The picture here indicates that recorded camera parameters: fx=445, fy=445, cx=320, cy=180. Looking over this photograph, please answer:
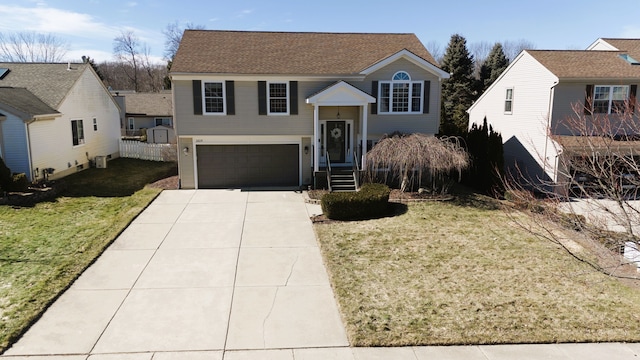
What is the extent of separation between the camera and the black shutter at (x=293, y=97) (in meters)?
20.4

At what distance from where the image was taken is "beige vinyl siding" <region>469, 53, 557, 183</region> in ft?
69.1

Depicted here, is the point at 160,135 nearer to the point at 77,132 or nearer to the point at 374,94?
the point at 77,132

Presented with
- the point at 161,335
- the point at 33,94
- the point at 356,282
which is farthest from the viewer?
the point at 33,94

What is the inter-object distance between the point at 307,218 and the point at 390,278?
19.2 feet

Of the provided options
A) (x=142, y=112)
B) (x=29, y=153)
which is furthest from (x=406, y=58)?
(x=142, y=112)

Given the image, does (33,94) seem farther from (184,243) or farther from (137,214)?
(184,243)

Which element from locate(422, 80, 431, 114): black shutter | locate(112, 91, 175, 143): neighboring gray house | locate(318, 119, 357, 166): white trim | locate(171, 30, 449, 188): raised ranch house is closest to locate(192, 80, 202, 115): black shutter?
locate(171, 30, 449, 188): raised ranch house

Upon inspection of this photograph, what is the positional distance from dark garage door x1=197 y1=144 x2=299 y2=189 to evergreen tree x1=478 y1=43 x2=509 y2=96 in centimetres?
2895

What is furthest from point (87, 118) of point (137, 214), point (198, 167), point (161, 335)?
point (161, 335)

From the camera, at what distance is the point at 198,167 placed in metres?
20.9

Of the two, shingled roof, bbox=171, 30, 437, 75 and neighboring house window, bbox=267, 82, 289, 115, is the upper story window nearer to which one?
shingled roof, bbox=171, 30, 437, 75

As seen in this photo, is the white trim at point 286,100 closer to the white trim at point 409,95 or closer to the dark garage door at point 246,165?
the dark garage door at point 246,165

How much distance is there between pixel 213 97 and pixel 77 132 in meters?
9.05

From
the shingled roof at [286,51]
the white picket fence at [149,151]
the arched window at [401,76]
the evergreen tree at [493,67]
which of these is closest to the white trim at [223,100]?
the shingled roof at [286,51]
